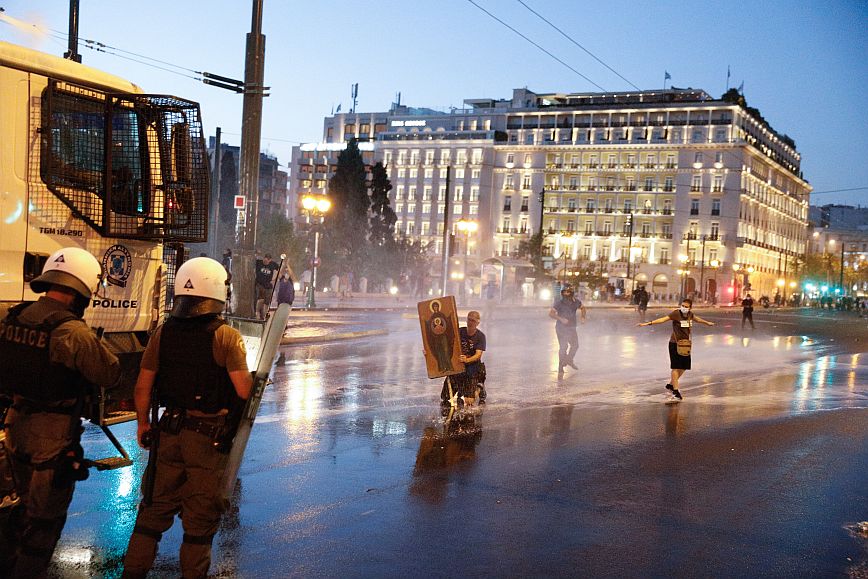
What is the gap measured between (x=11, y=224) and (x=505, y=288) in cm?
5583

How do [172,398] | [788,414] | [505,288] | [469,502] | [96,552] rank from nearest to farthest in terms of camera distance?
[172,398], [96,552], [469,502], [788,414], [505,288]

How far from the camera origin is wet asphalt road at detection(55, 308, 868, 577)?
17.7 ft

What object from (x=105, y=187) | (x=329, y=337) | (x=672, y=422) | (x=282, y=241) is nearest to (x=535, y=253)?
(x=282, y=241)

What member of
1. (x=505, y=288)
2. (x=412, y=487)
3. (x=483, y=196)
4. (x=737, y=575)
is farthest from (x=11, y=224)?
(x=483, y=196)

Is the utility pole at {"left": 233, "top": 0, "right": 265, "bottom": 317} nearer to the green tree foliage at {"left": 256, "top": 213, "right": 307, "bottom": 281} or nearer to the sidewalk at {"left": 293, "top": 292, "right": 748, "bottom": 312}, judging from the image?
the sidewalk at {"left": 293, "top": 292, "right": 748, "bottom": 312}

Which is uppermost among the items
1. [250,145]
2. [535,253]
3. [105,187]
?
[535,253]

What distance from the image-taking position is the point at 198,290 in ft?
14.5

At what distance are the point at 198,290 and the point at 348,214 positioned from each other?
5930 cm

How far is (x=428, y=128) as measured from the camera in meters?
116

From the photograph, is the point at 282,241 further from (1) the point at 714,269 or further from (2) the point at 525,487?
(1) the point at 714,269

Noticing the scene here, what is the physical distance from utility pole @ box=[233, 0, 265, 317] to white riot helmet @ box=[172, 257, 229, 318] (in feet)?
25.6

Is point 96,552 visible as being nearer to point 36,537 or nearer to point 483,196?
point 36,537

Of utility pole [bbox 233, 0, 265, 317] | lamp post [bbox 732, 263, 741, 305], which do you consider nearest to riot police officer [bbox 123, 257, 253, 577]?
utility pole [bbox 233, 0, 265, 317]

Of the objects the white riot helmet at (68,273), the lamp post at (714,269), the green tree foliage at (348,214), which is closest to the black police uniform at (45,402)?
the white riot helmet at (68,273)
